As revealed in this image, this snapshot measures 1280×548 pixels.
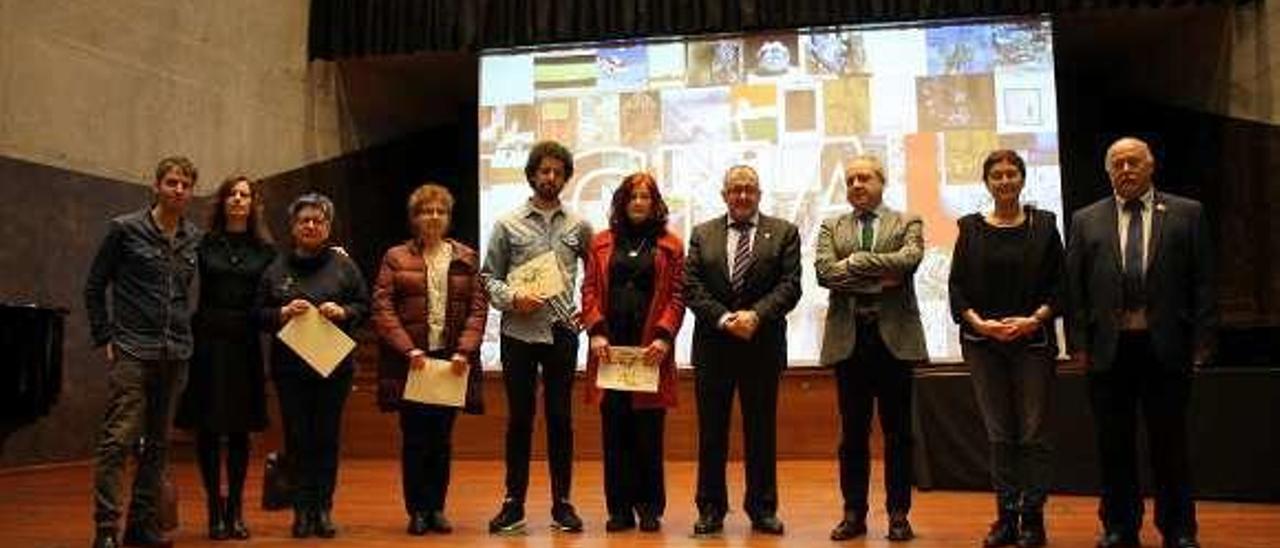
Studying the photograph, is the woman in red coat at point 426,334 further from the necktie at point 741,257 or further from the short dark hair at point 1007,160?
the short dark hair at point 1007,160

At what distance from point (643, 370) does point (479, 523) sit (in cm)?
98

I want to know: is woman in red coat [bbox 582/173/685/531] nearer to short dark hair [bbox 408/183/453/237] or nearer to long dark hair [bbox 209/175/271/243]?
short dark hair [bbox 408/183/453/237]

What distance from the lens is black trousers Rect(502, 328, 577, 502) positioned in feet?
12.2

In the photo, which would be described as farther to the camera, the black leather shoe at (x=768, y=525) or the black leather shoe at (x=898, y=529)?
the black leather shoe at (x=768, y=525)

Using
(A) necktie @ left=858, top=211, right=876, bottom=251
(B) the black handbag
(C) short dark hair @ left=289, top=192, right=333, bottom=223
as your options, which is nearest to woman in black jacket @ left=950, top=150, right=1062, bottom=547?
(A) necktie @ left=858, top=211, right=876, bottom=251

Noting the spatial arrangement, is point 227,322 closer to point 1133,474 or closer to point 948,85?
point 1133,474

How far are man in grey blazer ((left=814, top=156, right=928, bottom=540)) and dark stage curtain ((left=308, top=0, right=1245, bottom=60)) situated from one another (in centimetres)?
441

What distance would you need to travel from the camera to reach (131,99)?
7230mm

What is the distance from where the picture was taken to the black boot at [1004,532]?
3.36 m

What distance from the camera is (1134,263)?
3230 mm

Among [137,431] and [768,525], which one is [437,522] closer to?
[137,431]

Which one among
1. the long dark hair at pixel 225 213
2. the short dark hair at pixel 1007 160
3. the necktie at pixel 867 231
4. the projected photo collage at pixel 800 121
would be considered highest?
the projected photo collage at pixel 800 121

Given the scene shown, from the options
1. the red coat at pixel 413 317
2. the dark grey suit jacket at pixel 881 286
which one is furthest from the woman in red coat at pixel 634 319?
the dark grey suit jacket at pixel 881 286

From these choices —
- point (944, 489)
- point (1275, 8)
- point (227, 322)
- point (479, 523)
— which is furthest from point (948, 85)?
point (227, 322)
